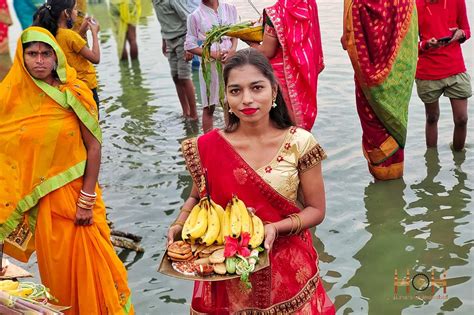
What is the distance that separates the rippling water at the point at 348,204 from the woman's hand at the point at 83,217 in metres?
0.85

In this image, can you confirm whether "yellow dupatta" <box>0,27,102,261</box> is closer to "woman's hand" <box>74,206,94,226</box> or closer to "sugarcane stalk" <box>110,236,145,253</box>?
"woman's hand" <box>74,206,94,226</box>

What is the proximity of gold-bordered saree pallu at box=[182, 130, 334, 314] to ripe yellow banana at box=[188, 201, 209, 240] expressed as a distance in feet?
0.44

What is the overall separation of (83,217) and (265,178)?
1391mm

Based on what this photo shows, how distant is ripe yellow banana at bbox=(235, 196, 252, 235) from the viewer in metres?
2.94

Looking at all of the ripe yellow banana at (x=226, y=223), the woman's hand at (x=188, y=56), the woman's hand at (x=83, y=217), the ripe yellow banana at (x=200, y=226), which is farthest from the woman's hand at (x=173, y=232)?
the woman's hand at (x=188, y=56)

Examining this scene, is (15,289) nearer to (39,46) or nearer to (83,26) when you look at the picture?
(39,46)

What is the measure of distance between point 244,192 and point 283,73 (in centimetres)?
248

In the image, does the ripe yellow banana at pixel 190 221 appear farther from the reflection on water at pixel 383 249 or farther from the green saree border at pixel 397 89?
the green saree border at pixel 397 89

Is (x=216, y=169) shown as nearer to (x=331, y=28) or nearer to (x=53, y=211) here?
(x=53, y=211)

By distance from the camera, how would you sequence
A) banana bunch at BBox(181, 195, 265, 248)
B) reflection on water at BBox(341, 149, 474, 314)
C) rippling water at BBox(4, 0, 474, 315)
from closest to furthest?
banana bunch at BBox(181, 195, 265, 248), reflection on water at BBox(341, 149, 474, 314), rippling water at BBox(4, 0, 474, 315)

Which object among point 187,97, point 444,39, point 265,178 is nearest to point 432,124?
point 444,39

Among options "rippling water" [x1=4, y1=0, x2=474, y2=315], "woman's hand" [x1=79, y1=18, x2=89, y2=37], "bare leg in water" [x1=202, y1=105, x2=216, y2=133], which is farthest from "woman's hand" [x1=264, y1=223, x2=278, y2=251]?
"bare leg in water" [x1=202, y1=105, x2=216, y2=133]

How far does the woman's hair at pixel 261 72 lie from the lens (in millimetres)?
3127

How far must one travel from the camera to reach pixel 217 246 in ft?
9.85
